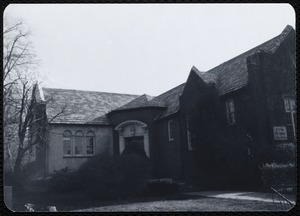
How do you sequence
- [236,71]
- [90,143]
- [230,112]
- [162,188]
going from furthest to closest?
[90,143] < [236,71] < [230,112] < [162,188]

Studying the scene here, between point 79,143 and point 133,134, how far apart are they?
4.66m

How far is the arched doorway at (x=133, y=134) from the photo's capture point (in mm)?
27716

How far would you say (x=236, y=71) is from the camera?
2336 centimetres

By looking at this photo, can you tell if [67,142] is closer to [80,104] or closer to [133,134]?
[80,104]

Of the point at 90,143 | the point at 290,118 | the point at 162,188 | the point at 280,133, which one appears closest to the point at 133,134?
the point at 90,143

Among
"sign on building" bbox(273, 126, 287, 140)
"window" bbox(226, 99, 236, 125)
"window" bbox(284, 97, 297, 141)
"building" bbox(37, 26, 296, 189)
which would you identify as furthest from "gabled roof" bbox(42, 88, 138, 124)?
"window" bbox(284, 97, 297, 141)

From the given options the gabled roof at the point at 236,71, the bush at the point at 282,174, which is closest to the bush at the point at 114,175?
the gabled roof at the point at 236,71

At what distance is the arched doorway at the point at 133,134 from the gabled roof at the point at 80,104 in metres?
2.12

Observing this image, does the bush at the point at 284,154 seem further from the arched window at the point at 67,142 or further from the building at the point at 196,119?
the arched window at the point at 67,142

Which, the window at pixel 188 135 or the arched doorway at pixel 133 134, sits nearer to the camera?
the window at pixel 188 135

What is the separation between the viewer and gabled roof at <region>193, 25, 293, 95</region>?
21.3 meters

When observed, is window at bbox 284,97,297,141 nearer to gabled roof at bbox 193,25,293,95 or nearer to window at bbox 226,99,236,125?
gabled roof at bbox 193,25,293,95

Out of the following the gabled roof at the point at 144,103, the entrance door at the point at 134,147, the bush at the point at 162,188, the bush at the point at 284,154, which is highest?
the gabled roof at the point at 144,103

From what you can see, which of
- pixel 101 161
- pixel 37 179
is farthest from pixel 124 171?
A: pixel 37 179
